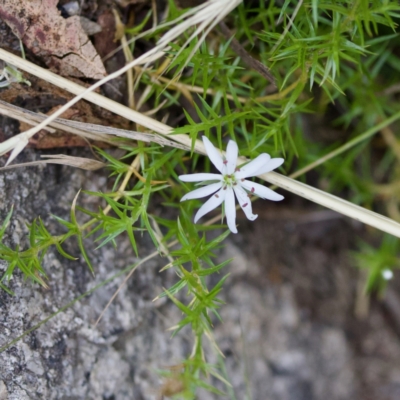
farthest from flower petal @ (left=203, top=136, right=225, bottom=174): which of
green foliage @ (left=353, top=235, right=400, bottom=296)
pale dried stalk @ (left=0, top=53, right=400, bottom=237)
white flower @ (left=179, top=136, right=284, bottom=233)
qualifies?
green foliage @ (left=353, top=235, right=400, bottom=296)

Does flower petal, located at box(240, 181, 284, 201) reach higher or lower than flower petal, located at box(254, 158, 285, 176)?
lower

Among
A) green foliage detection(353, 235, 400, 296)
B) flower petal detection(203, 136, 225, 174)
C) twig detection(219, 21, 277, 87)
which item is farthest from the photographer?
green foliage detection(353, 235, 400, 296)

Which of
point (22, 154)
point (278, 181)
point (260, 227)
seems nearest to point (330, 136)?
point (260, 227)

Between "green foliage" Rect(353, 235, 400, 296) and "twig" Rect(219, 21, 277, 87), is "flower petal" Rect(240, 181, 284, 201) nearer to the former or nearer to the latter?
"twig" Rect(219, 21, 277, 87)

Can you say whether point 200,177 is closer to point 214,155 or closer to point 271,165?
point 214,155

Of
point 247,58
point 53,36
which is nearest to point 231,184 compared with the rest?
point 247,58

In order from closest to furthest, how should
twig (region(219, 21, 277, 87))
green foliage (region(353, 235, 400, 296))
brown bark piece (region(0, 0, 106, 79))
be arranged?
brown bark piece (region(0, 0, 106, 79)) → twig (region(219, 21, 277, 87)) → green foliage (region(353, 235, 400, 296))

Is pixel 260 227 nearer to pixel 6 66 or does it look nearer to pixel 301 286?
pixel 301 286
